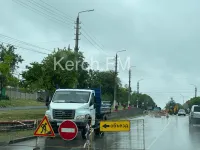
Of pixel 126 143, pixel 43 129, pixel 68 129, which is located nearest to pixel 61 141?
pixel 126 143

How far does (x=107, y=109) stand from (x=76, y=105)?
6096mm

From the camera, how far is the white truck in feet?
65.1

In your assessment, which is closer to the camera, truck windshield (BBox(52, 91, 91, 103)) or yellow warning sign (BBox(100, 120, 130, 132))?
yellow warning sign (BBox(100, 120, 130, 132))

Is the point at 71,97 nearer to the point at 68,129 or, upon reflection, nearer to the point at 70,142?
the point at 70,142

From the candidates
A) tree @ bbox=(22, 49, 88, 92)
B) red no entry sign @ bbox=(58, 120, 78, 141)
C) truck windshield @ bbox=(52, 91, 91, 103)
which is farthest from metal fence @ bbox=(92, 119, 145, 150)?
tree @ bbox=(22, 49, 88, 92)

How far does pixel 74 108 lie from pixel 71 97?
1.29m

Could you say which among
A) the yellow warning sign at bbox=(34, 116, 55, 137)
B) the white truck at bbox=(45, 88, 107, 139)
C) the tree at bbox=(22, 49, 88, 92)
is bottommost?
the yellow warning sign at bbox=(34, 116, 55, 137)

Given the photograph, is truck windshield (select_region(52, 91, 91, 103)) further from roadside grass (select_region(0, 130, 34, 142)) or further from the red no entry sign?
the red no entry sign

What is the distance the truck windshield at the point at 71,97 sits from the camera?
20.8 metres

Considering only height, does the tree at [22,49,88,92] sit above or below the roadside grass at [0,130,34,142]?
above

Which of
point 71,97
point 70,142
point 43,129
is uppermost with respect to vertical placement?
point 71,97

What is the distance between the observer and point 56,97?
2116 centimetres

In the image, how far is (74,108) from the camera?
19.9m

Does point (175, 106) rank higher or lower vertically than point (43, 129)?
higher
